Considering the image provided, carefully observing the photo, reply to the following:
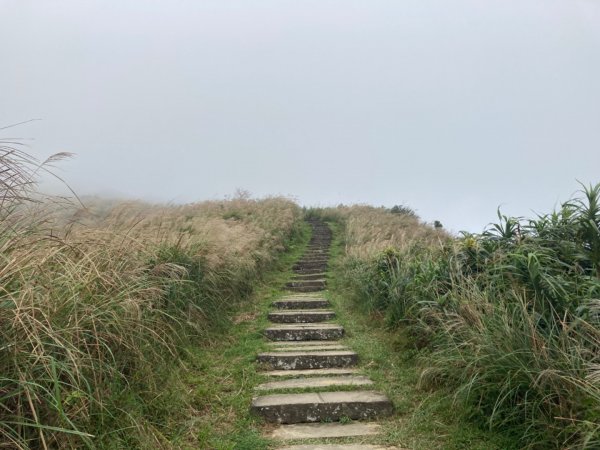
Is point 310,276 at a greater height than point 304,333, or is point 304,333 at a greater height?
point 310,276

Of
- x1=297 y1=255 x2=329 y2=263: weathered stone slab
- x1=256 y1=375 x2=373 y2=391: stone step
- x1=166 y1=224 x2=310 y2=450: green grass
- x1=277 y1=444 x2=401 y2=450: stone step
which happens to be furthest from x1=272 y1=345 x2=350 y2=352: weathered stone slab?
x1=297 y1=255 x2=329 y2=263: weathered stone slab

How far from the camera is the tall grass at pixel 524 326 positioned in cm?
319

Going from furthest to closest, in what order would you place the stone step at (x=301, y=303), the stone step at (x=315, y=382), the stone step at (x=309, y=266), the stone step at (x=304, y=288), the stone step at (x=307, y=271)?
the stone step at (x=309, y=266), the stone step at (x=307, y=271), the stone step at (x=304, y=288), the stone step at (x=301, y=303), the stone step at (x=315, y=382)

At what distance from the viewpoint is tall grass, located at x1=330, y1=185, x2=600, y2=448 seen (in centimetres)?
319

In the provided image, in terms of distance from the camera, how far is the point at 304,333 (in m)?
6.91

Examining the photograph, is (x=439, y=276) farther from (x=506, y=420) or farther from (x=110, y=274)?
(x=110, y=274)

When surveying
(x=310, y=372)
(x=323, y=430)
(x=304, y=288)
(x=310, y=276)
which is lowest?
(x=323, y=430)

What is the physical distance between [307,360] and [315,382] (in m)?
0.62

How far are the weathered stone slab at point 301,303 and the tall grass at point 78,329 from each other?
2727 mm

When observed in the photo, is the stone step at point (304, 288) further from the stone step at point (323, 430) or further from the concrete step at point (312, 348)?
the stone step at point (323, 430)

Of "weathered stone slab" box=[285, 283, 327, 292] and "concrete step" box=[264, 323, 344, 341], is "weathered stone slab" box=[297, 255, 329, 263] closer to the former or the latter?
"weathered stone slab" box=[285, 283, 327, 292]

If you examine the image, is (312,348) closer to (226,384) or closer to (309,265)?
(226,384)

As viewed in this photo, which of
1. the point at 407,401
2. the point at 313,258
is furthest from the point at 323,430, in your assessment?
the point at 313,258

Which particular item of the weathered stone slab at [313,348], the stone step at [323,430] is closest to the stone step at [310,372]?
the weathered stone slab at [313,348]
